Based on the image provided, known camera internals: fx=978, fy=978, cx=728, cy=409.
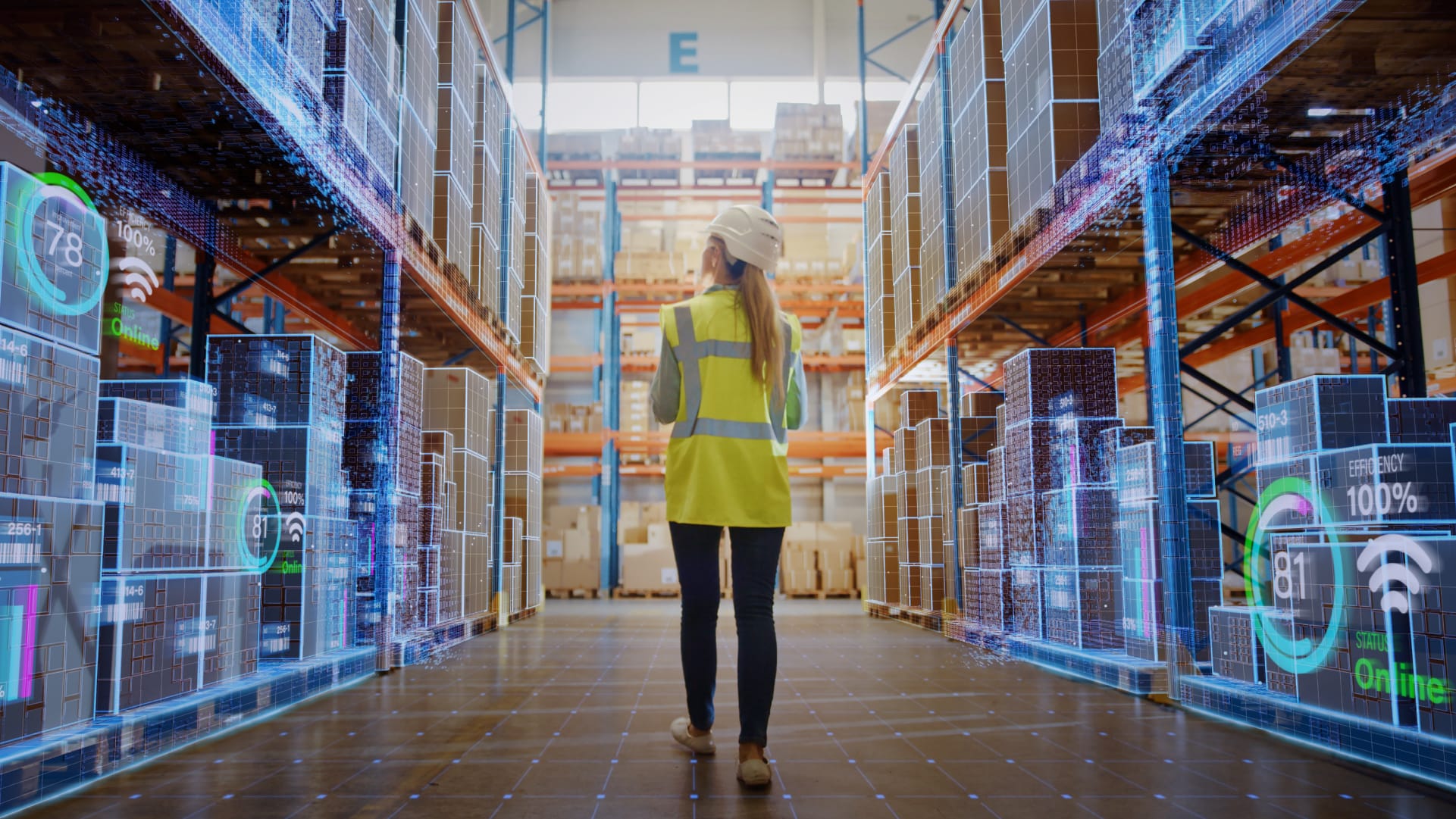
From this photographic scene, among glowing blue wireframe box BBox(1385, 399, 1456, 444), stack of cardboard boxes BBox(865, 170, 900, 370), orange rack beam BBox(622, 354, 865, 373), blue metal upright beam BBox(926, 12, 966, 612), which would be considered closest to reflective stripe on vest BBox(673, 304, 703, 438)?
glowing blue wireframe box BBox(1385, 399, 1456, 444)

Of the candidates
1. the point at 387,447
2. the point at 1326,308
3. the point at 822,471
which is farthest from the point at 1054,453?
the point at 822,471

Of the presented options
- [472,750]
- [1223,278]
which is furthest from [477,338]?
[1223,278]

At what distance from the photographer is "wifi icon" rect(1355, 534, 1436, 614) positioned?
3.01 meters

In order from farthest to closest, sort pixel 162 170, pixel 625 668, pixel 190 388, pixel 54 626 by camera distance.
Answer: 1. pixel 625 668
2. pixel 162 170
3. pixel 190 388
4. pixel 54 626

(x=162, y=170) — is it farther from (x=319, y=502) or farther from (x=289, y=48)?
(x=319, y=502)

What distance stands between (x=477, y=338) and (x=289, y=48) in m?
4.66

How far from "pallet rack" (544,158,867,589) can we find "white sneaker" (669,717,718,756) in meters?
12.2

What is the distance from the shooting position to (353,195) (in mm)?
5250

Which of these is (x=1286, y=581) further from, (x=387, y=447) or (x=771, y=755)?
(x=387, y=447)

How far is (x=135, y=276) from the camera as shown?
5.56 metres

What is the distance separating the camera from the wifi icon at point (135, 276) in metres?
5.29

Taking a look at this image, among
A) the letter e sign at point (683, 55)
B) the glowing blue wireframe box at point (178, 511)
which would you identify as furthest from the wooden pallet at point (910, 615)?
the letter e sign at point (683, 55)

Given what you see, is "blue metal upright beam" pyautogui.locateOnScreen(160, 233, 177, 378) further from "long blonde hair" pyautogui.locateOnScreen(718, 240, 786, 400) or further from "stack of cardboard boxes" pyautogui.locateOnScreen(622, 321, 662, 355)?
"stack of cardboard boxes" pyautogui.locateOnScreen(622, 321, 662, 355)

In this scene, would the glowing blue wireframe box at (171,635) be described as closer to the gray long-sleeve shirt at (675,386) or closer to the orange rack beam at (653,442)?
the gray long-sleeve shirt at (675,386)
